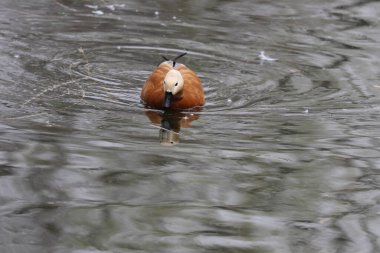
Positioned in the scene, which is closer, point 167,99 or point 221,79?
point 167,99

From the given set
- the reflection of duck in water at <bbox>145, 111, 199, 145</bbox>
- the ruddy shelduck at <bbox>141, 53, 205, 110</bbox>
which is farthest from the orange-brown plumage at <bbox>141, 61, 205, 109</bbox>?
the reflection of duck in water at <bbox>145, 111, 199, 145</bbox>

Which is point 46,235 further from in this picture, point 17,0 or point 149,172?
point 17,0

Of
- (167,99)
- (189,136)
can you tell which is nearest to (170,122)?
(167,99)

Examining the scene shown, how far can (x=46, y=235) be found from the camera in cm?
546

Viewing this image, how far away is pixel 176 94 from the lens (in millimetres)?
8898

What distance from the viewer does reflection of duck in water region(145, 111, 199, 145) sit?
25.1ft

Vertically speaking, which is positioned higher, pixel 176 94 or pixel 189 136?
pixel 176 94

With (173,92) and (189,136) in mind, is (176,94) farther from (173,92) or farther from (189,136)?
(189,136)

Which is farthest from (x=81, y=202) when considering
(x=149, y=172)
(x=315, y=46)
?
(x=315, y=46)

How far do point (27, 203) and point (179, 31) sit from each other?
259 inches

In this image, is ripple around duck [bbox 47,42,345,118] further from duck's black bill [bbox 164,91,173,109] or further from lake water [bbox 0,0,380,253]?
duck's black bill [bbox 164,91,173,109]

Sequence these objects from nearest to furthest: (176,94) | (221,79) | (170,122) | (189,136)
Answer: (189,136), (170,122), (176,94), (221,79)

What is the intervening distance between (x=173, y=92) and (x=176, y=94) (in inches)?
3.3

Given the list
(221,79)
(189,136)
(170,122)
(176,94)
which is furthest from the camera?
(221,79)
